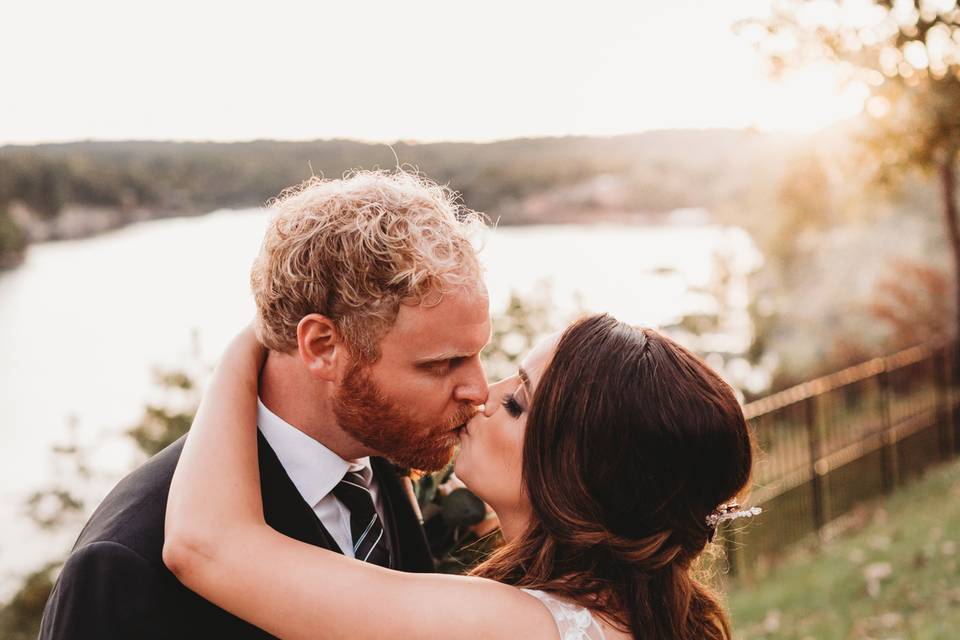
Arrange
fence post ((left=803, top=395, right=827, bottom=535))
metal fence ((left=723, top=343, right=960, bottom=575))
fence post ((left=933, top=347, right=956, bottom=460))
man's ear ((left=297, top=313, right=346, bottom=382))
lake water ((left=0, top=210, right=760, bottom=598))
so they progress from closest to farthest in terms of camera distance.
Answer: man's ear ((left=297, top=313, right=346, bottom=382))
lake water ((left=0, top=210, right=760, bottom=598))
metal fence ((left=723, top=343, right=960, bottom=575))
fence post ((left=803, top=395, right=827, bottom=535))
fence post ((left=933, top=347, right=956, bottom=460))

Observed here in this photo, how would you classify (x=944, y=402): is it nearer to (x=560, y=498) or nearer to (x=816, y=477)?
(x=816, y=477)

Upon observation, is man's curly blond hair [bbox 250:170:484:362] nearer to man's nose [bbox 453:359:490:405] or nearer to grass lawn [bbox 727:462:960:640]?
man's nose [bbox 453:359:490:405]

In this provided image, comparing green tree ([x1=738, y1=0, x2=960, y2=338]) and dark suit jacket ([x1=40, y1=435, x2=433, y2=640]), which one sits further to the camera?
green tree ([x1=738, y1=0, x2=960, y2=338])

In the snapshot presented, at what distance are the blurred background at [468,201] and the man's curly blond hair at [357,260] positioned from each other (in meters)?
0.24

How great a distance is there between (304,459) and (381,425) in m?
0.22

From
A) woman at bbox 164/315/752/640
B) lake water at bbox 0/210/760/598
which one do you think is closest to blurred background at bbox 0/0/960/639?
lake water at bbox 0/210/760/598

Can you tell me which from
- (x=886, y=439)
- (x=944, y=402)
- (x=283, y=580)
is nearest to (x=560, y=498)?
(x=283, y=580)

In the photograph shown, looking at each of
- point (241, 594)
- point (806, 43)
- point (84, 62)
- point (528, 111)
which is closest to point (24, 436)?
point (84, 62)

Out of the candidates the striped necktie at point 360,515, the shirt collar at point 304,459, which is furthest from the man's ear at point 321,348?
the striped necktie at point 360,515

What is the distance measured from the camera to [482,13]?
8.31m

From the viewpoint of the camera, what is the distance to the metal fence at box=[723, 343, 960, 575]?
359 inches

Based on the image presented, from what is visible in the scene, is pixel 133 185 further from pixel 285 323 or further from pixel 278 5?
pixel 285 323

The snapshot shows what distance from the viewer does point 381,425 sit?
242 cm

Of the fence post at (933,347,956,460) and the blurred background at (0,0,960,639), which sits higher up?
the blurred background at (0,0,960,639)
